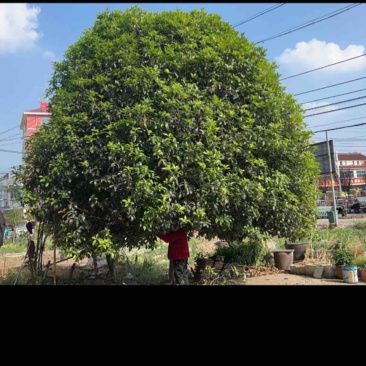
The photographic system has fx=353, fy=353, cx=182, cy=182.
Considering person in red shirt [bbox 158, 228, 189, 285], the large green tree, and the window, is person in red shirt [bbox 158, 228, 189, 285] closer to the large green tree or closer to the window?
the large green tree

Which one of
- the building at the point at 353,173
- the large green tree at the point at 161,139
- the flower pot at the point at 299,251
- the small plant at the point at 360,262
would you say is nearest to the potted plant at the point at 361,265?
the small plant at the point at 360,262

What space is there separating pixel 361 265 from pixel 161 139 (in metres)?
3.25

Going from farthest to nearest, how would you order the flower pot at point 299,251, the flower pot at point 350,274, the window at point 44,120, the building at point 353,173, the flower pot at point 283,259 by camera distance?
the building at point 353,173
the flower pot at point 299,251
the flower pot at point 283,259
the flower pot at point 350,274
the window at point 44,120

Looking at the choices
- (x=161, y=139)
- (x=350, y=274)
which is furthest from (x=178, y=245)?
(x=350, y=274)

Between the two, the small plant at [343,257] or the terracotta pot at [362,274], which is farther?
the small plant at [343,257]

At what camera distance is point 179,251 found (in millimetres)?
3549

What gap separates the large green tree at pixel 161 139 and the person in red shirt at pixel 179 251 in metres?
0.20

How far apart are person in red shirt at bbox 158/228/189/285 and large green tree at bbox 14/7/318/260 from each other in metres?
0.20

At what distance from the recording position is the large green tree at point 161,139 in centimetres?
294

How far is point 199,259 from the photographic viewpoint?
4.71 meters

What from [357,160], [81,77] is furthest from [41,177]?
[357,160]

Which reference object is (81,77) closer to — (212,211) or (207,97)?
(207,97)

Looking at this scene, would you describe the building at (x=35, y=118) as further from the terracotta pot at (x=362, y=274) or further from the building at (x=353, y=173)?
the building at (x=353, y=173)
